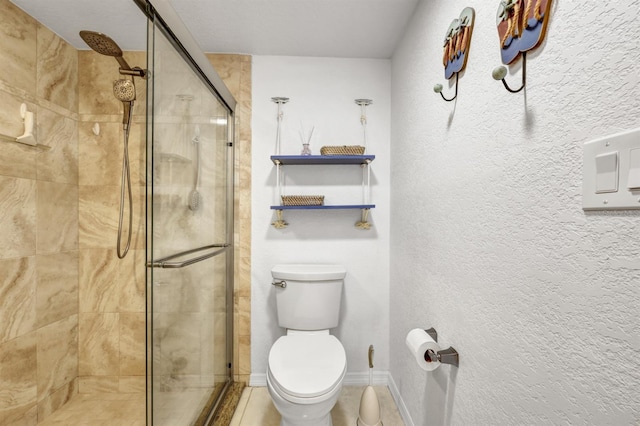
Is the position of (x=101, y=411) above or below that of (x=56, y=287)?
below

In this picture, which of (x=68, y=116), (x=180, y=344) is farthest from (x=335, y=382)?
(x=68, y=116)

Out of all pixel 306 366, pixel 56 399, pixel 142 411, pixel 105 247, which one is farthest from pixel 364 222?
pixel 56 399

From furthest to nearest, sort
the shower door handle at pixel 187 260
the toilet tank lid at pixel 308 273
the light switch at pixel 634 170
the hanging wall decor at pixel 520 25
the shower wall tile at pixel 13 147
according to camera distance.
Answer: the toilet tank lid at pixel 308 273
the shower wall tile at pixel 13 147
the shower door handle at pixel 187 260
the hanging wall decor at pixel 520 25
the light switch at pixel 634 170

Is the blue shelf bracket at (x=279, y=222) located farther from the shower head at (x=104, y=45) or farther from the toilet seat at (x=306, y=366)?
the shower head at (x=104, y=45)

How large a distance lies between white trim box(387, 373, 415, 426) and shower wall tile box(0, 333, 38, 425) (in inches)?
78.1

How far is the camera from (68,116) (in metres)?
1.88

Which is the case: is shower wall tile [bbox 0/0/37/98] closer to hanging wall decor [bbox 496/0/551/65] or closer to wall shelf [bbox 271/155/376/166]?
wall shelf [bbox 271/155/376/166]

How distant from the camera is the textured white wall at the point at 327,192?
2.11 m

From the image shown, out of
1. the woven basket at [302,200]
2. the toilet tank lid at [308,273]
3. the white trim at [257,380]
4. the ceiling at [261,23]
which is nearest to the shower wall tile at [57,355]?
the white trim at [257,380]

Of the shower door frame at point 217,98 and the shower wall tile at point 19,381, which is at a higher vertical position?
the shower door frame at point 217,98

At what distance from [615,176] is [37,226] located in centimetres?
233

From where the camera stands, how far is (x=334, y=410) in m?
1.82

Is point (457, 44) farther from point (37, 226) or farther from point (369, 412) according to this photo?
point (37, 226)

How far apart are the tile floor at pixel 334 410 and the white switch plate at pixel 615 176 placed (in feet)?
5.34
